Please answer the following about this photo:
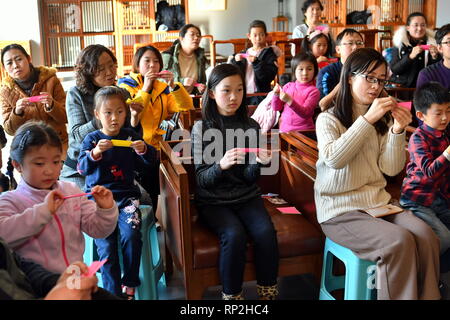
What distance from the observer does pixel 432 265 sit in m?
1.93

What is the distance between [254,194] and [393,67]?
8.65 feet

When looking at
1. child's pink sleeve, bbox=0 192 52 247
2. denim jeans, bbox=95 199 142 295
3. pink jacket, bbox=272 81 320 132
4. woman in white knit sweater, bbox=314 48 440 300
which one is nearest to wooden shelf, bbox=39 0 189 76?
pink jacket, bbox=272 81 320 132

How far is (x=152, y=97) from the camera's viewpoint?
3.00 meters

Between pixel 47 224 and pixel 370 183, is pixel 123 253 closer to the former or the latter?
pixel 47 224

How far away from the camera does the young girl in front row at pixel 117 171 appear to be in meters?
2.14

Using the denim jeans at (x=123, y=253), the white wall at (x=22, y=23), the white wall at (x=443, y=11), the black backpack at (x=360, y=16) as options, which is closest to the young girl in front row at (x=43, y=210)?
the denim jeans at (x=123, y=253)

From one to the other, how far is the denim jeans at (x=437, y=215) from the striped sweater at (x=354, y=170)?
133 mm

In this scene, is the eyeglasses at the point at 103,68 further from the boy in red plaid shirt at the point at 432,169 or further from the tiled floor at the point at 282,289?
the boy in red plaid shirt at the point at 432,169

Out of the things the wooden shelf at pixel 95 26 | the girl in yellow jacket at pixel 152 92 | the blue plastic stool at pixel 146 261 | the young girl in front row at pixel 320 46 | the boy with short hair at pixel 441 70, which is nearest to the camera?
the blue plastic stool at pixel 146 261

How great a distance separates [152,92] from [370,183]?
1.46m

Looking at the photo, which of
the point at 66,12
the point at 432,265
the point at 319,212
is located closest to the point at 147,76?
the point at 319,212

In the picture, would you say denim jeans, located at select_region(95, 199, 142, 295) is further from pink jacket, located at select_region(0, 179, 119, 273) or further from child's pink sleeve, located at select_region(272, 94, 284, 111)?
child's pink sleeve, located at select_region(272, 94, 284, 111)

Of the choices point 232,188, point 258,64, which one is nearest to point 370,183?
point 232,188
